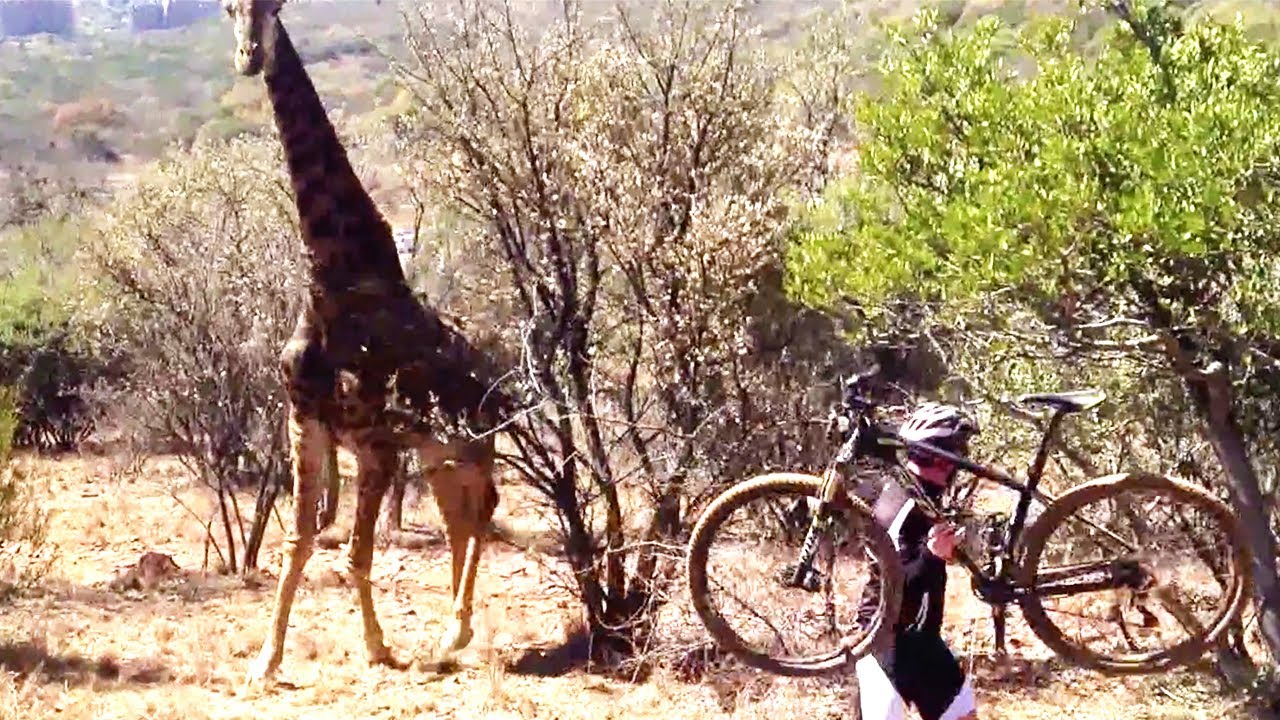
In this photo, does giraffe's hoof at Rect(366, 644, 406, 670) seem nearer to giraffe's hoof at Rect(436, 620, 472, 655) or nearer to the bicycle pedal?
giraffe's hoof at Rect(436, 620, 472, 655)

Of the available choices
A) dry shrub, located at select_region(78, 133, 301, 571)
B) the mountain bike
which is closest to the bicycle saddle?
the mountain bike

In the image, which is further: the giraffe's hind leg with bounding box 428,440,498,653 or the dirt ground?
the giraffe's hind leg with bounding box 428,440,498,653

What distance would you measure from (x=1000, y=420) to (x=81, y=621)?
6.53 meters

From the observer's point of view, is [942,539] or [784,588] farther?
[784,588]

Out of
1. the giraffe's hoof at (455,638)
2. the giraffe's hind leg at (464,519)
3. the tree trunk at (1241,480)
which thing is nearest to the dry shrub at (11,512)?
the giraffe's hind leg at (464,519)

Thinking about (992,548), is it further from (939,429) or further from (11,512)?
(11,512)

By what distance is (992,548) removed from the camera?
5484 millimetres

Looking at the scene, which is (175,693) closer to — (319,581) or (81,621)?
(81,621)

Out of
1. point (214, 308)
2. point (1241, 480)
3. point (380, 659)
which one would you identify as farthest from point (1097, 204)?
point (214, 308)

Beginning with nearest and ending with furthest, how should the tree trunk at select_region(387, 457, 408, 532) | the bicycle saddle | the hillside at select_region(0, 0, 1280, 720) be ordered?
1. the bicycle saddle
2. the hillside at select_region(0, 0, 1280, 720)
3. the tree trunk at select_region(387, 457, 408, 532)

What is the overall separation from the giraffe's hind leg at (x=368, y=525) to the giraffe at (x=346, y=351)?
12 mm

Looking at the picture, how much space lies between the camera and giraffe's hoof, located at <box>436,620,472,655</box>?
876cm

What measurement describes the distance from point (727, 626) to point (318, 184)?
3.74 metres

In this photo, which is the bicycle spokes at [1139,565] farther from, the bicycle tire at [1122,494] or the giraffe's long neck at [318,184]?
the giraffe's long neck at [318,184]
